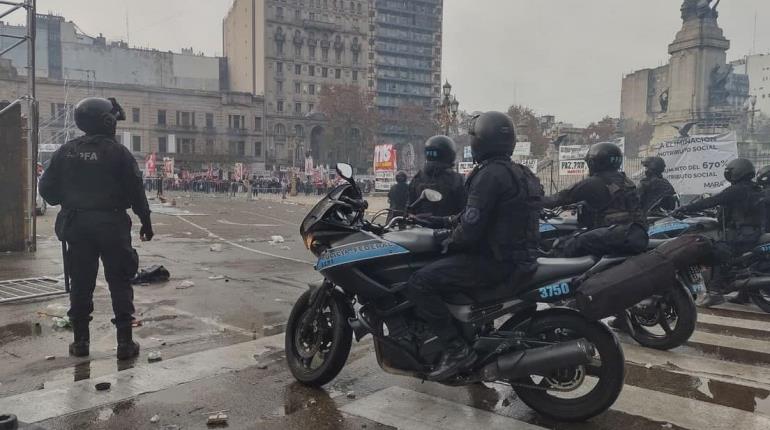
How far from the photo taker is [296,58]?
96562mm

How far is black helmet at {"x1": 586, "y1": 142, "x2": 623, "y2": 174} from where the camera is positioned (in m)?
5.93

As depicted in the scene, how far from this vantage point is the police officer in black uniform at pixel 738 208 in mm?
7148

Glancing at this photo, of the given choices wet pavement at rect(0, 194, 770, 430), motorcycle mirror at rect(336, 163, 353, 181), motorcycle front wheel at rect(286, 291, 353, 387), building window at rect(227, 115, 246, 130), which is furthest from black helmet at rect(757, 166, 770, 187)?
building window at rect(227, 115, 246, 130)

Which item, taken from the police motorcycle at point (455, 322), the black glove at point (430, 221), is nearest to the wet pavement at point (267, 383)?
the police motorcycle at point (455, 322)

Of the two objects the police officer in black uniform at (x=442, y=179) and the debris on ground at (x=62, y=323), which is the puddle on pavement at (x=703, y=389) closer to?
the police officer in black uniform at (x=442, y=179)

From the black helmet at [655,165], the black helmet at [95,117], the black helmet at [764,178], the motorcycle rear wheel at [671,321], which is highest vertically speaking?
the black helmet at [95,117]

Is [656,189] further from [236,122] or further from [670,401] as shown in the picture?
[236,122]

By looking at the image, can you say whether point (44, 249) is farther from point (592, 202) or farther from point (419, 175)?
point (592, 202)

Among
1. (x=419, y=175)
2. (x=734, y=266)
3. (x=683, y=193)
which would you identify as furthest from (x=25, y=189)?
(x=683, y=193)

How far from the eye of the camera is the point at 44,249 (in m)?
11.6

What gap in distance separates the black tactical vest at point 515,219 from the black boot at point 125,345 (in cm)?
311

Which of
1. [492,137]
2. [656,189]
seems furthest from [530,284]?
[656,189]

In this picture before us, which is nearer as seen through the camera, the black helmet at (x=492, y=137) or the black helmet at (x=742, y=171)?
the black helmet at (x=492, y=137)

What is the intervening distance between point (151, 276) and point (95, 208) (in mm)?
3820
